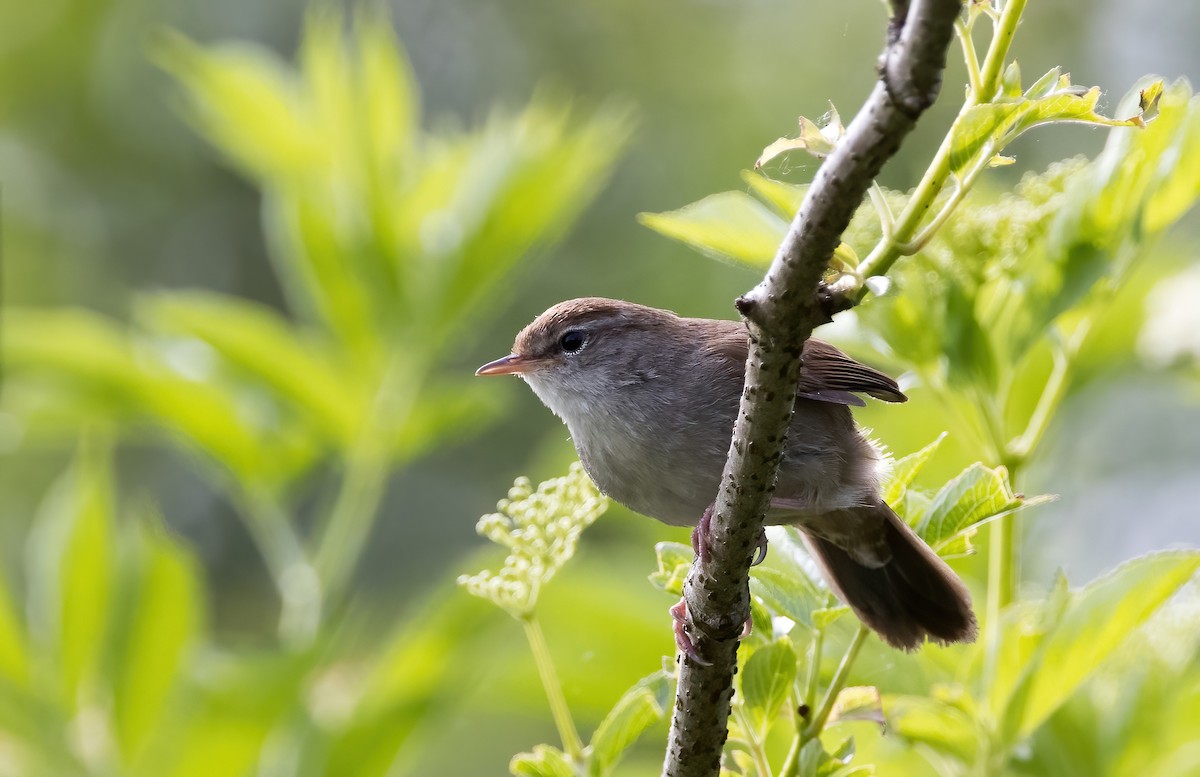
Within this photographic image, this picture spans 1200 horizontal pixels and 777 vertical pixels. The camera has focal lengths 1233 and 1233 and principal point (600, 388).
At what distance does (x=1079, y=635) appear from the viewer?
6.06ft

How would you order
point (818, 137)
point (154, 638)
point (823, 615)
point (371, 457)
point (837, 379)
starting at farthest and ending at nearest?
point (371, 457), point (154, 638), point (837, 379), point (823, 615), point (818, 137)

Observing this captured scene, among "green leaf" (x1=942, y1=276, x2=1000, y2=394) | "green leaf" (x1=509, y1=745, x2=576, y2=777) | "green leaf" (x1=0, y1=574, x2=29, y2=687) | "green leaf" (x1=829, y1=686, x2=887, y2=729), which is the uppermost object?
"green leaf" (x1=0, y1=574, x2=29, y2=687)

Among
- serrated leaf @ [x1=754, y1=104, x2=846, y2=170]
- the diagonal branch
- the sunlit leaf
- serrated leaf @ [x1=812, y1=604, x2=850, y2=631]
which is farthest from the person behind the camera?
the sunlit leaf

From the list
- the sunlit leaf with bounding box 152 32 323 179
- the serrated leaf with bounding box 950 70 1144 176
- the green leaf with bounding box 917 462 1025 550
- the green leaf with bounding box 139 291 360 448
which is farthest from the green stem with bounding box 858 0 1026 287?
the sunlit leaf with bounding box 152 32 323 179

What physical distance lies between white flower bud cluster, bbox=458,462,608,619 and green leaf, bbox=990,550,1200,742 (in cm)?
69

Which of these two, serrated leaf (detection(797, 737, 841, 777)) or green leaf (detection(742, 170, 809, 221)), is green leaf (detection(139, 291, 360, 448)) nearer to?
green leaf (detection(742, 170, 809, 221))

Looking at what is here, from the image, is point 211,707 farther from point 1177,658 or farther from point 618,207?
point 618,207

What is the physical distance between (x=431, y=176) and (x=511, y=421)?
213 inches

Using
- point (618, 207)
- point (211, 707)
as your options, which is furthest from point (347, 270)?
point (618, 207)

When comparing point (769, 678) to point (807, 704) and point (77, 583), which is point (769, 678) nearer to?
point (807, 704)

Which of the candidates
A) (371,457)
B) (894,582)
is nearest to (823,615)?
(894,582)

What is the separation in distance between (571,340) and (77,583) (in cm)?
129

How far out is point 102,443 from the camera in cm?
314

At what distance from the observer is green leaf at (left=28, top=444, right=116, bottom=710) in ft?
8.88
